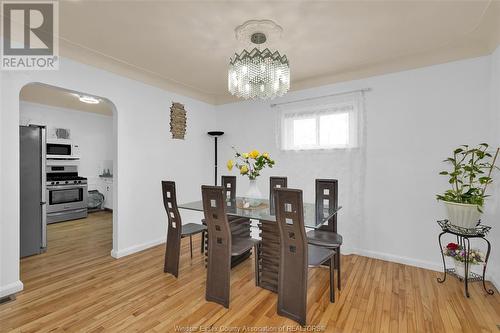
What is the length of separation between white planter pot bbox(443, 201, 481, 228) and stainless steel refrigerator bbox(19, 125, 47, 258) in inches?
196

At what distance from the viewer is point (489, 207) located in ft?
8.34

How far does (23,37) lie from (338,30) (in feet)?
9.88

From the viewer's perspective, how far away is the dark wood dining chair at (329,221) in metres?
2.39

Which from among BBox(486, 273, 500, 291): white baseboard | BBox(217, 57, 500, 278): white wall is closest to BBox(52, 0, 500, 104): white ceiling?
BBox(217, 57, 500, 278): white wall

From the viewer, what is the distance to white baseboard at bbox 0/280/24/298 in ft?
7.22

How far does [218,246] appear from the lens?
2.21 meters

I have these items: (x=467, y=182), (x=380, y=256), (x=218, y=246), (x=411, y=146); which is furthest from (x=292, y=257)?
(x=467, y=182)

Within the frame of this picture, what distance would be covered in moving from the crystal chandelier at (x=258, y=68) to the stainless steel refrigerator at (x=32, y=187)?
114 inches

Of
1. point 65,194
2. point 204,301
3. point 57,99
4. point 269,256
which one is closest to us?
point 204,301

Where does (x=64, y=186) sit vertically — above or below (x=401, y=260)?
above

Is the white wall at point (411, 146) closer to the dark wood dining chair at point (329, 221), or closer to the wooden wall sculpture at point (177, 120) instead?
the dark wood dining chair at point (329, 221)

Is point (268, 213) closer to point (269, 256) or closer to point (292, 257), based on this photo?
point (269, 256)

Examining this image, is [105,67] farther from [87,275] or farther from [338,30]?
[338,30]

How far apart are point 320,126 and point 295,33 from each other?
159 centimetres
